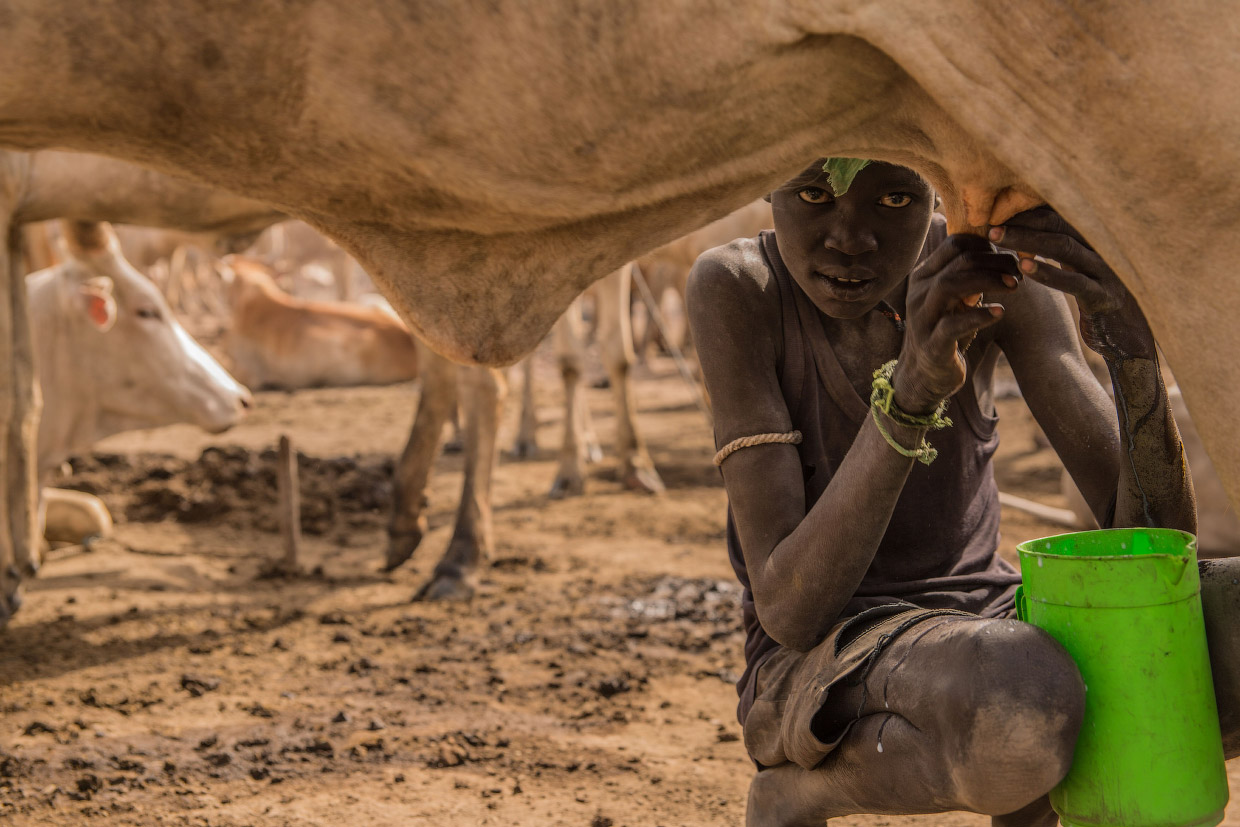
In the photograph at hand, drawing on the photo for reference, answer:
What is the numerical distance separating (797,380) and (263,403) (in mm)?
9582

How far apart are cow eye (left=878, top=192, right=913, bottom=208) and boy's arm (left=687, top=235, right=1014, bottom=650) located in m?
0.27

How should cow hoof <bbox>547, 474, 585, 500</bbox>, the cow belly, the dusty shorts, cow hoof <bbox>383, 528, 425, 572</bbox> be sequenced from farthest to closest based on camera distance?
the cow belly, cow hoof <bbox>547, 474, 585, 500</bbox>, cow hoof <bbox>383, 528, 425, 572</bbox>, the dusty shorts

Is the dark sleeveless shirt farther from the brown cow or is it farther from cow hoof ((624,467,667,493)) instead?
cow hoof ((624,467,667,493))

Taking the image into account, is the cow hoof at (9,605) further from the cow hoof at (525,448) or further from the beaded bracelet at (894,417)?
the cow hoof at (525,448)

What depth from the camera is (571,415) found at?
7.02 meters

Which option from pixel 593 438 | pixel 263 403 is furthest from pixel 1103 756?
pixel 263 403

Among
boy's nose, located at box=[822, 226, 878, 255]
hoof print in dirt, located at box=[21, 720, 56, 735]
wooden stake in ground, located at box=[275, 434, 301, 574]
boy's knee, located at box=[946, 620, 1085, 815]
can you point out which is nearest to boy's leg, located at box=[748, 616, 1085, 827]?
boy's knee, located at box=[946, 620, 1085, 815]

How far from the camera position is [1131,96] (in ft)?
3.57

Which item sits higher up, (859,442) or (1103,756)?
(859,442)

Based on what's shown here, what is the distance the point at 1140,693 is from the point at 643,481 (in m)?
5.48

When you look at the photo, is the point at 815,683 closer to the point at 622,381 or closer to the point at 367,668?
the point at 367,668

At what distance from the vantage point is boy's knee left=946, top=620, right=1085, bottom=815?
1490 mm

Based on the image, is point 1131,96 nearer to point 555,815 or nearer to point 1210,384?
point 1210,384

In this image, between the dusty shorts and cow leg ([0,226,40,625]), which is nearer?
the dusty shorts
